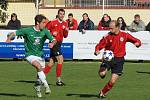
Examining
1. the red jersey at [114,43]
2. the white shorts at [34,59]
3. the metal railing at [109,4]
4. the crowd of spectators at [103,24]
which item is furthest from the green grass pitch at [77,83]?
the metal railing at [109,4]

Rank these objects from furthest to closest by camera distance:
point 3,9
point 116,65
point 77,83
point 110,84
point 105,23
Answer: point 3,9
point 105,23
point 77,83
point 116,65
point 110,84

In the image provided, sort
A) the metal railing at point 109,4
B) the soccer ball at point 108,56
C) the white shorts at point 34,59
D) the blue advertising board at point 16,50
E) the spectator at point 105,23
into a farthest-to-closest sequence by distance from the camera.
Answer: the metal railing at point 109,4 → the spectator at point 105,23 → the blue advertising board at point 16,50 → the white shorts at point 34,59 → the soccer ball at point 108,56

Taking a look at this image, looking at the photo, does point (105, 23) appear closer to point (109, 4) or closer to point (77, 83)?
point (77, 83)

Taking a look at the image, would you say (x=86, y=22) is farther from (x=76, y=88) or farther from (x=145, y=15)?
(x=145, y=15)

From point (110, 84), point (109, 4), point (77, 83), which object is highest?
point (109, 4)

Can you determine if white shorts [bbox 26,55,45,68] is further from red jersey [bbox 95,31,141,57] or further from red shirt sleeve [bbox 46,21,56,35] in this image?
red shirt sleeve [bbox 46,21,56,35]

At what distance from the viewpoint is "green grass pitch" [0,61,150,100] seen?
48.3 ft

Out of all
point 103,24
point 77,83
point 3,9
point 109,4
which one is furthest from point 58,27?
point 109,4

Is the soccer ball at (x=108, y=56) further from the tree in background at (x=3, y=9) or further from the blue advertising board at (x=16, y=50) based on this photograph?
the tree in background at (x=3, y=9)

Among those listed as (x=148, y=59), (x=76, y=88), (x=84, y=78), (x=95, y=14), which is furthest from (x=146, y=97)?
(x=95, y=14)

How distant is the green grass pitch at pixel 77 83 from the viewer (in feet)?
48.3

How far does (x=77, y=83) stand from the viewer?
691 inches

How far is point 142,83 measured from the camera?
692 inches

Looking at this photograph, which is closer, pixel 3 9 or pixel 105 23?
pixel 105 23
